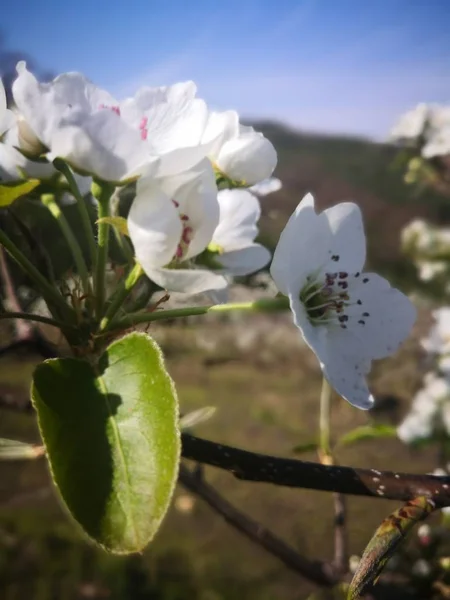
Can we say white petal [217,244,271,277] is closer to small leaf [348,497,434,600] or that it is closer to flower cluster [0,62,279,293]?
flower cluster [0,62,279,293]


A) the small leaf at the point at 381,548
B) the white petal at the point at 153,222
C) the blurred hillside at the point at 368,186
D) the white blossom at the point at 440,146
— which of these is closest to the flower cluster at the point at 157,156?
the white petal at the point at 153,222

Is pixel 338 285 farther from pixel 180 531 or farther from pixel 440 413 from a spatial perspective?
pixel 180 531

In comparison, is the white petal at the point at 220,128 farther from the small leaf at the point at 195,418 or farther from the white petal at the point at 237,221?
the small leaf at the point at 195,418

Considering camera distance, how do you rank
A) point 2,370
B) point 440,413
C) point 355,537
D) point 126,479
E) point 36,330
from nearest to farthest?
point 126,479 → point 36,330 → point 440,413 → point 355,537 → point 2,370

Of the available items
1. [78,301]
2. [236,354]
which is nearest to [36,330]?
[78,301]

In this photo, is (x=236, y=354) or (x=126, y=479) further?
(x=236, y=354)

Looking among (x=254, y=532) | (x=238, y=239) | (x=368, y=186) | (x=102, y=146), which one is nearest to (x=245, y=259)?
(x=238, y=239)
